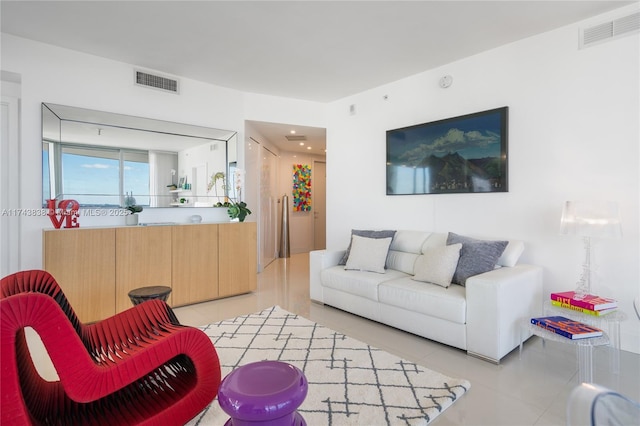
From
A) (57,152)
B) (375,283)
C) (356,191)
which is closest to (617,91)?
(375,283)

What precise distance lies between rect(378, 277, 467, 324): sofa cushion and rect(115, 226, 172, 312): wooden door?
2.30m

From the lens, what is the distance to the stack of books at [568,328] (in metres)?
2.00

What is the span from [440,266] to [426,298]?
0.35m

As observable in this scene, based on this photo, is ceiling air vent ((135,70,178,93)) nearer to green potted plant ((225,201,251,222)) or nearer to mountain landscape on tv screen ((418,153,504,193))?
green potted plant ((225,201,251,222))

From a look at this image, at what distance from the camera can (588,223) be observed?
2.36m

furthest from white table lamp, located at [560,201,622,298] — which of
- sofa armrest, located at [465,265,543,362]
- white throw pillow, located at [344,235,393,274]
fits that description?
white throw pillow, located at [344,235,393,274]

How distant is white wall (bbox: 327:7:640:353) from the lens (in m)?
2.54

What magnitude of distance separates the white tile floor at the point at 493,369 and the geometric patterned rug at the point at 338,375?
123mm

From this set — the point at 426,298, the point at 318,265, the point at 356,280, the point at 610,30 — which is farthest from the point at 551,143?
the point at 318,265

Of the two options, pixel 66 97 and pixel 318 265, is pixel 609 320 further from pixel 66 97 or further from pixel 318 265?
pixel 66 97

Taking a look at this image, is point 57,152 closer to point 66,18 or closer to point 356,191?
point 66,18

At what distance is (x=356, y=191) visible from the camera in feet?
15.3

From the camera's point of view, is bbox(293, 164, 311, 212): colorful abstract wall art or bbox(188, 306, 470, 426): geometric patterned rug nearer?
bbox(188, 306, 470, 426): geometric patterned rug

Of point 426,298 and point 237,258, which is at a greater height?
point 237,258
